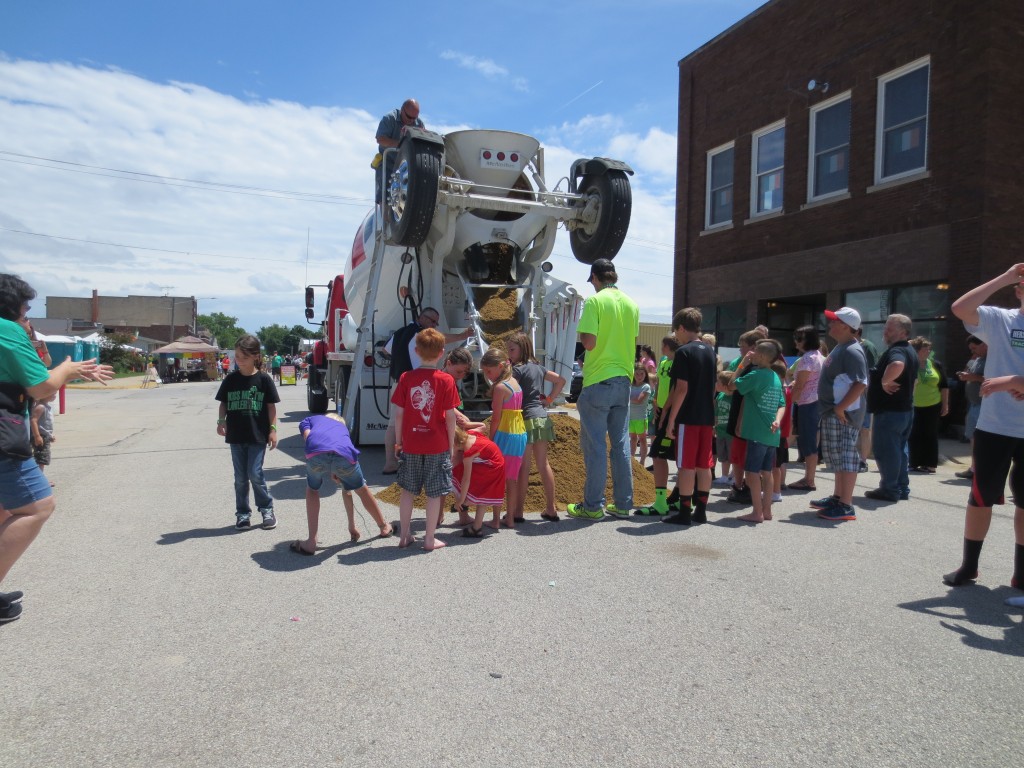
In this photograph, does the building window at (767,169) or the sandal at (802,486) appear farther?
the building window at (767,169)

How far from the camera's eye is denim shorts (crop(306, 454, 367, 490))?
4.88m

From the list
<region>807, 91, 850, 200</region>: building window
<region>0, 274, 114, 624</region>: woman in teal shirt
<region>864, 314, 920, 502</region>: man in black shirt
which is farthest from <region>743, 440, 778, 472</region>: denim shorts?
<region>807, 91, 850, 200</region>: building window

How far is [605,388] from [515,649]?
9.29 ft

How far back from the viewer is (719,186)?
17391mm

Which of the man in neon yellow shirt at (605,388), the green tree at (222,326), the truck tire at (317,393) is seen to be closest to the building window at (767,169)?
the truck tire at (317,393)

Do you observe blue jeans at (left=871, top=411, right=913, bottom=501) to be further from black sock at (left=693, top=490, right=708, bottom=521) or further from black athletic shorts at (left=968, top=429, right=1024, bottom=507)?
black athletic shorts at (left=968, top=429, right=1024, bottom=507)

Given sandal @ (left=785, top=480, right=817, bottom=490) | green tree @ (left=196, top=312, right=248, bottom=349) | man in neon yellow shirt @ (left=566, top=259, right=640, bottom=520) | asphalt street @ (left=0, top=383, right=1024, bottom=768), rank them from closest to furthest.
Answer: asphalt street @ (left=0, top=383, right=1024, bottom=768)
man in neon yellow shirt @ (left=566, top=259, right=640, bottom=520)
sandal @ (left=785, top=480, right=817, bottom=490)
green tree @ (left=196, top=312, right=248, bottom=349)

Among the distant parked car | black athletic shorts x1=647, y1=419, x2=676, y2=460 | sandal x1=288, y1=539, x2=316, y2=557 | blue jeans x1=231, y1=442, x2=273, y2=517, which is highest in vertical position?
the distant parked car

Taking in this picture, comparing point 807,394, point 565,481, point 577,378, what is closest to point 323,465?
point 565,481

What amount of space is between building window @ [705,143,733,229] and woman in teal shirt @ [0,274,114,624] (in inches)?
623

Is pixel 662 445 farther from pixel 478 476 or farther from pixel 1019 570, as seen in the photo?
pixel 1019 570

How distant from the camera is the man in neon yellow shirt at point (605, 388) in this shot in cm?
578

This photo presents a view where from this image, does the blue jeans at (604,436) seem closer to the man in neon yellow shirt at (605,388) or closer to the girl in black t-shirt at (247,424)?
the man in neon yellow shirt at (605,388)

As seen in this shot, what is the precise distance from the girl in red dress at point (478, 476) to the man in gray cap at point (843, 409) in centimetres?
300
